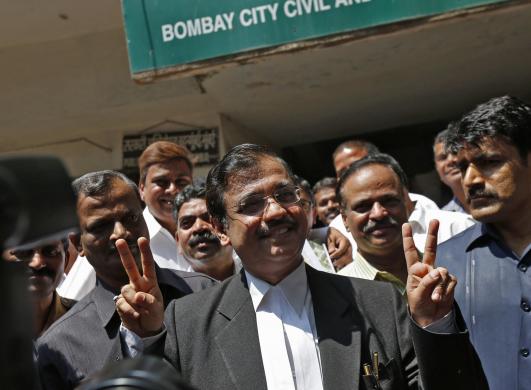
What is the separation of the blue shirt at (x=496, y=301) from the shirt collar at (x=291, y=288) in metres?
0.64

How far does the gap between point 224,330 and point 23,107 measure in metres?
4.55

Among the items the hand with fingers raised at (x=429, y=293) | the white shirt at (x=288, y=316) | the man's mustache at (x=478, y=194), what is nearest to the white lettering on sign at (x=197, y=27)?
the man's mustache at (x=478, y=194)

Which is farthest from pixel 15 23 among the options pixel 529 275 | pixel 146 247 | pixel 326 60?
pixel 529 275

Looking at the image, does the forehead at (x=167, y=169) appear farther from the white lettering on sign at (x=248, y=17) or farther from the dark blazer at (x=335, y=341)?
the dark blazer at (x=335, y=341)

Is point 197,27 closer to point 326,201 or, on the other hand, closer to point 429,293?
point 326,201

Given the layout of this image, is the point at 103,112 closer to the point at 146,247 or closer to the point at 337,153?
the point at 337,153

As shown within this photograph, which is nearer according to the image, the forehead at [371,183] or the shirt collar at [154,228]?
the forehead at [371,183]

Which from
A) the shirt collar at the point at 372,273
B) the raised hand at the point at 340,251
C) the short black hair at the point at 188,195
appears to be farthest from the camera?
the raised hand at the point at 340,251

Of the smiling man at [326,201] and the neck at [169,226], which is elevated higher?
the neck at [169,226]

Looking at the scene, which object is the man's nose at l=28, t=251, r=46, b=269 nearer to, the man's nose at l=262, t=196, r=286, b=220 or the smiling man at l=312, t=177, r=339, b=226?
the man's nose at l=262, t=196, r=286, b=220

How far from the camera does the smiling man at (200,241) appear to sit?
12.1 feet

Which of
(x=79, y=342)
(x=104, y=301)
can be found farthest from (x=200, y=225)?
(x=79, y=342)

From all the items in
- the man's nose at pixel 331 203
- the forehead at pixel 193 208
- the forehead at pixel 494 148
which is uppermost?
the forehead at pixel 494 148

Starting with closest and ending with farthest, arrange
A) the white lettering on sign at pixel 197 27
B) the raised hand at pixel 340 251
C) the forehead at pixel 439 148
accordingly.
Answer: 1. the raised hand at pixel 340 251
2. the white lettering on sign at pixel 197 27
3. the forehead at pixel 439 148
